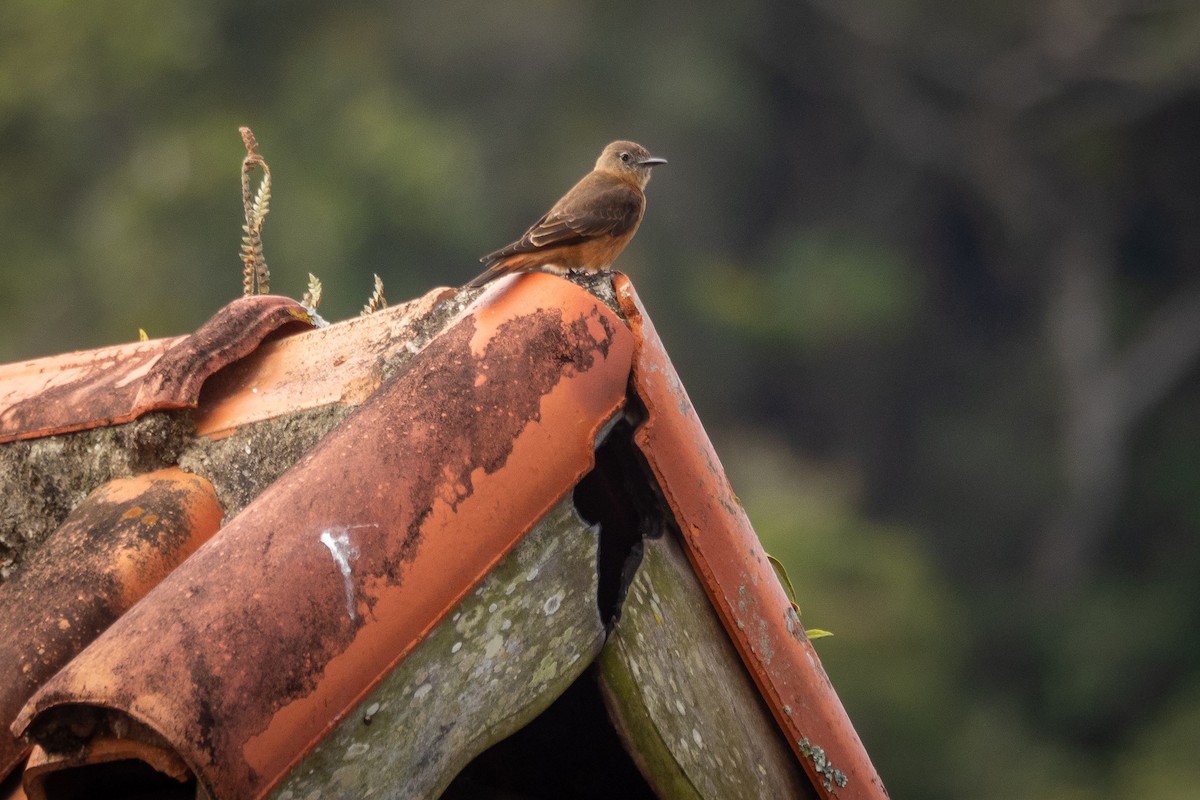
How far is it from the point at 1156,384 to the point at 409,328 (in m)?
27.4

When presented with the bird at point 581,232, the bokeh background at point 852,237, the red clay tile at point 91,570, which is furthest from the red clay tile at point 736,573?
the bokeh background at point 852,237

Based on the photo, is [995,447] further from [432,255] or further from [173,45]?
[173,45]

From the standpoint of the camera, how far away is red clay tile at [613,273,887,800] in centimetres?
303

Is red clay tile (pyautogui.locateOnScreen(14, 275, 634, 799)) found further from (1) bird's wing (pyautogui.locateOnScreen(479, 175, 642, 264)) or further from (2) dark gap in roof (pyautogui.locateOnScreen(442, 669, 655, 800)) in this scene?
(1) bird's wing (pyautogui.locateOnScreen(479, 175, 642, 264))

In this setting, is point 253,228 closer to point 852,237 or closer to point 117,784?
point 117,784

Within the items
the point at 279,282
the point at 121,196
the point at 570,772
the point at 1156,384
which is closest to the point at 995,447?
the point at 1156,384

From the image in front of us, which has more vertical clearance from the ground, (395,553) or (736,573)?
(395,553)

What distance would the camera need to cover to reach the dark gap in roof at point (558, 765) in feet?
11.0

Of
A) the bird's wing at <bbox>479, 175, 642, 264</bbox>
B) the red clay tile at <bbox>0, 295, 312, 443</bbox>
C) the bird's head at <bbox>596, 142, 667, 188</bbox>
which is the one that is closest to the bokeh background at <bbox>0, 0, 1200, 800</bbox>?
the bird's head at <bbox>596, 142, 667, 188</bbox>

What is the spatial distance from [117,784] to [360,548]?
1.73 feet

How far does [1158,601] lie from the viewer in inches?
1144

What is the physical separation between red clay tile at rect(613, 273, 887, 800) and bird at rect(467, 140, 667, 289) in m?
0.72

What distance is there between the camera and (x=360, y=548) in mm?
2656

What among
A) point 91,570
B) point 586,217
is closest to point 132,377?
point 91,570
